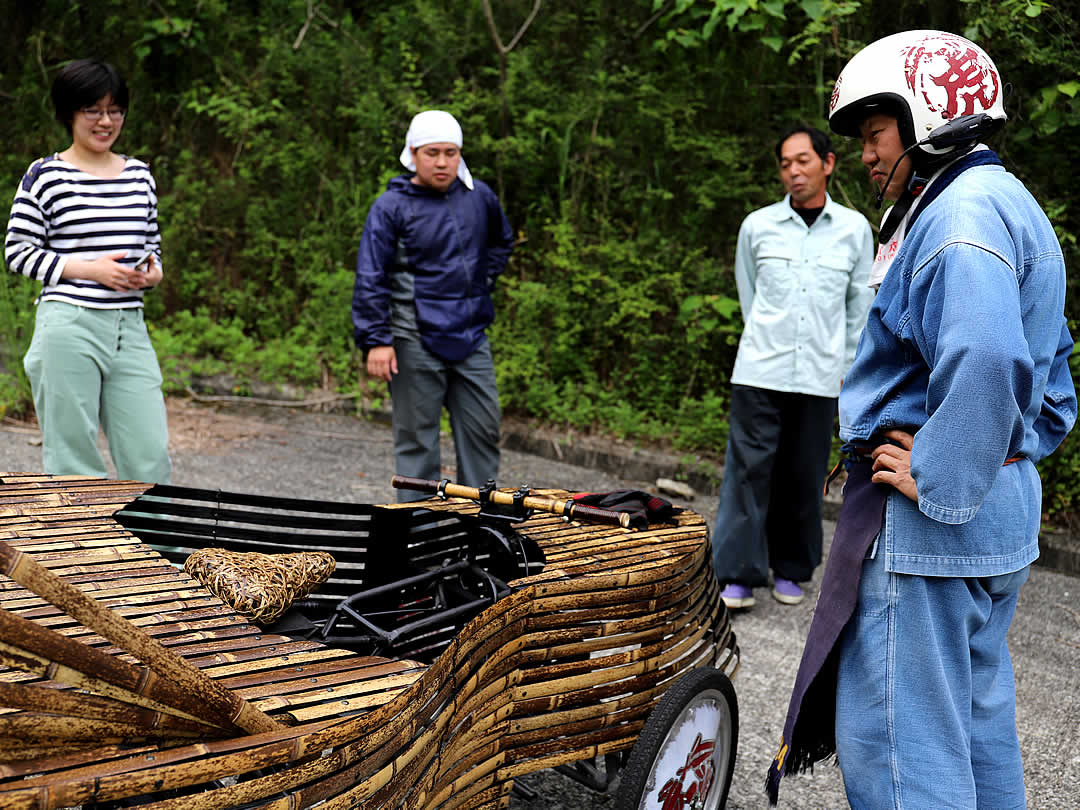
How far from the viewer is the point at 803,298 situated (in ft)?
15.6

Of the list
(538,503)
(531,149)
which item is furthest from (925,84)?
(531,149)

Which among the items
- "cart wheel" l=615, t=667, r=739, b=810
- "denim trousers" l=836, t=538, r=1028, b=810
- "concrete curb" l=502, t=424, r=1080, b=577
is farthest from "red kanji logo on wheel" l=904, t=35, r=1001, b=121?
"concrete curb" l=502, t=424, r=1080, b=577

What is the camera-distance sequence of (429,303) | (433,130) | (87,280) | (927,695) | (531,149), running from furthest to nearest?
(531,149) → (429,303) → (433,130) → (87,280) → (927,695)

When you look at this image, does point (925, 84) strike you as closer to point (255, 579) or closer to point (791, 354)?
point (255, 579)

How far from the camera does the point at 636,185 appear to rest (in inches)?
343

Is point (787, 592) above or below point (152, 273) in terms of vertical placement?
below

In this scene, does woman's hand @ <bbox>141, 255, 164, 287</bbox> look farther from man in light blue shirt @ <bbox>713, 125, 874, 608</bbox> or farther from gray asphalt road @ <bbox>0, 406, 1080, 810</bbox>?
man in light blue shirt @ <bbox>713, 125, 874, 608</bbox>

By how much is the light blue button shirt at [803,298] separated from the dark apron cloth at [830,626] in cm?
246

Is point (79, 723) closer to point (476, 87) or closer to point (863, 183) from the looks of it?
point (863, 183)

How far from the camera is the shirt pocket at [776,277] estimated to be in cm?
479

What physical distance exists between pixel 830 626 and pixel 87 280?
317 cm

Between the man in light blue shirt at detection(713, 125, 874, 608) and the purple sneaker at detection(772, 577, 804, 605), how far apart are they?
0.72 ft

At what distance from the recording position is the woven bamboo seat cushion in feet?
7.68

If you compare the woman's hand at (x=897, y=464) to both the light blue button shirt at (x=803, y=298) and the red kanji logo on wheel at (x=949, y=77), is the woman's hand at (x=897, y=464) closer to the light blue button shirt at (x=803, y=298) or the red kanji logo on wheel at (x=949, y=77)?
the red kanji logo on wheel at (x=949, y=77)
